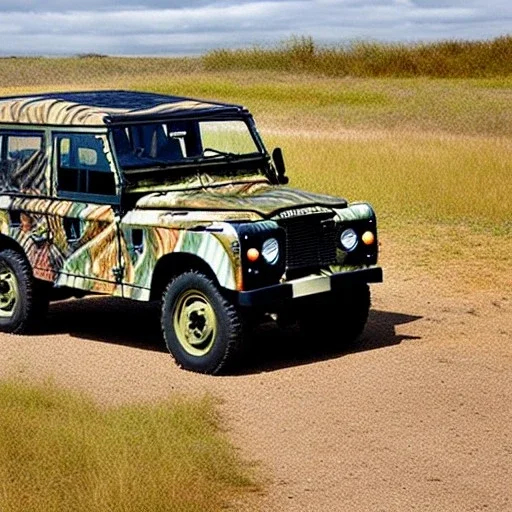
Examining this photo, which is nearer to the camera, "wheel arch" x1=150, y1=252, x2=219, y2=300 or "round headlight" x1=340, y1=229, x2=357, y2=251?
"wheel arch" x1=150, y1=252, x2=219, y2=300

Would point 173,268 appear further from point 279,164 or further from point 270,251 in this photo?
point 279,164

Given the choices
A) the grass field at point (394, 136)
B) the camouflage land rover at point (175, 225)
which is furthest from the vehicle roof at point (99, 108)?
the grass field at point (394, 136)

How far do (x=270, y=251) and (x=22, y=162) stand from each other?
2.61 meters

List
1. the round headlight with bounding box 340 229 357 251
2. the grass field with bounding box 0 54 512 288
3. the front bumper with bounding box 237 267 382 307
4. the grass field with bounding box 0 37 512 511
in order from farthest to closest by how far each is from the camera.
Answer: the grass field with bounding box 0 54 512 288
the round headlight with bounding box 340 229 357 251
the front bumper with bounding box 237 267 382 307
the grass field with bounding box 0 37 512 511

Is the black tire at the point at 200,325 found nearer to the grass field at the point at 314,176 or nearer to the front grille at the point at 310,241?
the front grille at the point at 310,241

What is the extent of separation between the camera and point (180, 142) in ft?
36.8

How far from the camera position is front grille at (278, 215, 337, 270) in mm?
10148

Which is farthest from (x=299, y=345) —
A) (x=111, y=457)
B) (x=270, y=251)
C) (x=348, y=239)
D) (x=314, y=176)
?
(x=314, y=176)

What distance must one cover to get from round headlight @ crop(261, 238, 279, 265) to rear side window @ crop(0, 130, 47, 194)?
2.24 m

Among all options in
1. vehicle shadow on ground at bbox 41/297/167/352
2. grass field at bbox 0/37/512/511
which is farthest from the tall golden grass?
vehicle shadow on ground at bbox 41/297/167/352

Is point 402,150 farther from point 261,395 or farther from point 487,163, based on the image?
point 261,395

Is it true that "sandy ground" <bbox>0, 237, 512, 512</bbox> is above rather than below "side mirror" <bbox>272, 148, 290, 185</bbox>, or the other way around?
below

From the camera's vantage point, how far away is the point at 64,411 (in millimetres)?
8836

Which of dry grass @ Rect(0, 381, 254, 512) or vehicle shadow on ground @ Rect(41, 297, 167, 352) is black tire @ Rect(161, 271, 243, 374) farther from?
vehicle shadow on ground @ Rect(41, 297, 167, 352)
